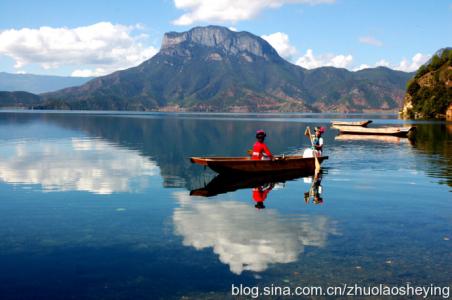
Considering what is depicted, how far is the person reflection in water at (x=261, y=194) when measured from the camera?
23.2 metres

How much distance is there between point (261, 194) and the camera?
26219 millimetres

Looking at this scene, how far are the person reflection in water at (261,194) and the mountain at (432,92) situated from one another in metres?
156

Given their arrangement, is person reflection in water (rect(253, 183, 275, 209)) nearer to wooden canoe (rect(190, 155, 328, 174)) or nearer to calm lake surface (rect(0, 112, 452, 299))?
calm lake surface (rect(0, 112, 452, 299))

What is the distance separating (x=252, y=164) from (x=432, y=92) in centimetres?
16741

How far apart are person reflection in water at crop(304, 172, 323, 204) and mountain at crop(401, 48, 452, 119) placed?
495 feet

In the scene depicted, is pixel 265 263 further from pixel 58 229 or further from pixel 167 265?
pixel 58 229

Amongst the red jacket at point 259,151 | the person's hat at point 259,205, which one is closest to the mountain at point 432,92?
the red jacket at point 259,151

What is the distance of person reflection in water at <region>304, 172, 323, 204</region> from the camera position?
80.2ft

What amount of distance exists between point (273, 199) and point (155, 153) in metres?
31.2

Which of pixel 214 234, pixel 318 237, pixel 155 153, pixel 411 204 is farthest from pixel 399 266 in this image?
pixel 155 153

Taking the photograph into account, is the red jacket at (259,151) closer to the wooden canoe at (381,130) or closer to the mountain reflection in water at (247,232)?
the mountain reflection in water at (247,232)

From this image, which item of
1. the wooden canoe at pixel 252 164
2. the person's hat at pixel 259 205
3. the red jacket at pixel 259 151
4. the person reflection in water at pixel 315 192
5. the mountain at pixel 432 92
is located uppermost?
the mountain at pixel 432 92

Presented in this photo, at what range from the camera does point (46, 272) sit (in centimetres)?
1311

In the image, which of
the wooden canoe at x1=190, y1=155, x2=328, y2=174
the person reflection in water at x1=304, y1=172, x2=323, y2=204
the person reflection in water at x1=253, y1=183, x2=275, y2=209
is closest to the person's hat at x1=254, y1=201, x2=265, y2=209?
the person reflection in water at x1=253, y1=183, x2=275, y2=209
